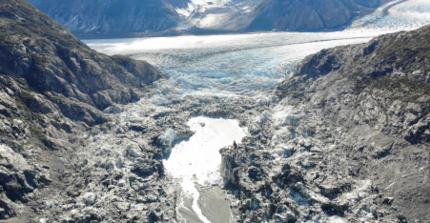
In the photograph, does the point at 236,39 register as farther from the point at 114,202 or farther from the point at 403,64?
the point at 114,202

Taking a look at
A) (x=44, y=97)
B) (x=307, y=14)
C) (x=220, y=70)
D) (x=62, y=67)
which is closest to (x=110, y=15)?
(x=220, y=70)

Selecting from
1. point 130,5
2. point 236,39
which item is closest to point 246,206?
point 236,39

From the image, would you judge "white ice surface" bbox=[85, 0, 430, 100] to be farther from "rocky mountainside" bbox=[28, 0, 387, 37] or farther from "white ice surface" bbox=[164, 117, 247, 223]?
"rocky mountainside" bbox=[28, 0, 387, 37]

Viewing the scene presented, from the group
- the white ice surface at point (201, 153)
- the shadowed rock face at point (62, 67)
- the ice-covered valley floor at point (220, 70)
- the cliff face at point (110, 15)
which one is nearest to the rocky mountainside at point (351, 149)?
the white ice surface at point (201, 153)

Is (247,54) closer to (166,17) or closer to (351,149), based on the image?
(351,149)

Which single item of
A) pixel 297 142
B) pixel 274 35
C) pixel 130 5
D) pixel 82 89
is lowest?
pixel 297 142

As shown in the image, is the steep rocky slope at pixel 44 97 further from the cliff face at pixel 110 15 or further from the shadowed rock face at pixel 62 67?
the cliff face at pixel 110 15

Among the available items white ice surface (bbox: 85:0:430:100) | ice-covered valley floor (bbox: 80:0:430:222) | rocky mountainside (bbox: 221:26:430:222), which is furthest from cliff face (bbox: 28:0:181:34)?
rocky mountainside (bbox: 221:26:430:222)
